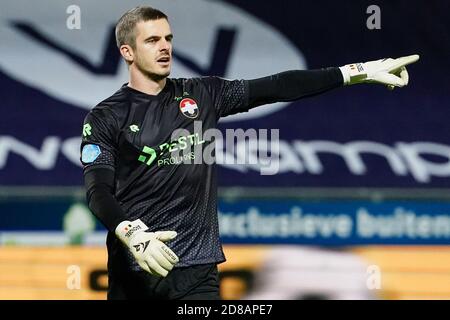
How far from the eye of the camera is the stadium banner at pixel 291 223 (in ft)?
24.7

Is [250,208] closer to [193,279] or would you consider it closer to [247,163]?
[247,163]

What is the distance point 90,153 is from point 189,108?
55 cm

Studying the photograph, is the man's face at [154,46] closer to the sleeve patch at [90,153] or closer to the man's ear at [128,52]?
the man's ear at [128,52]

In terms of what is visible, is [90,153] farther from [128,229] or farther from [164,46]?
[164,46]

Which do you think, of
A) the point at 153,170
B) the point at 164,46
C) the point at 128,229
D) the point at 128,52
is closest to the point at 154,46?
the point at 164,46

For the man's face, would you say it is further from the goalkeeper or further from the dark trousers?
the dark trousers

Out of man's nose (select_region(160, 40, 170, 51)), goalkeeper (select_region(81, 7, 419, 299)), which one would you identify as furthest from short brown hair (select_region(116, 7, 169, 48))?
man's nose (select_region(160, 40, 170, 51))

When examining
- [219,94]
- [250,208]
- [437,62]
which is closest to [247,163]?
[250,208]

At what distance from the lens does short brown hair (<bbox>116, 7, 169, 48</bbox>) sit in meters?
4.84

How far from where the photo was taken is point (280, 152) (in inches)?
303

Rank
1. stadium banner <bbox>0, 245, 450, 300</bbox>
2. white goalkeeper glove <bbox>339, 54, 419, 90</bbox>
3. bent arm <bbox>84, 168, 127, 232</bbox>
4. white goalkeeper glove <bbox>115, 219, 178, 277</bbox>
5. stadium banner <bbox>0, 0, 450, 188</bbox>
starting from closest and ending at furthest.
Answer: white goalkeeper glove <bbox>115, 219, 178, 277</bbox> < bent arm <bbox>84, 168, 127, 232</bbox> < white goalkeeper glove <bbox>339, 54, 419, 90</bbox> < stadium banner <bbox>0, 245, 450, 300</bbox> < stadium banner <bbox>0, 0, 450, 188</bbox>

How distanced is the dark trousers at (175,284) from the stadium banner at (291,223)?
2.77 m

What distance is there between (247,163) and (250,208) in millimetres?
333

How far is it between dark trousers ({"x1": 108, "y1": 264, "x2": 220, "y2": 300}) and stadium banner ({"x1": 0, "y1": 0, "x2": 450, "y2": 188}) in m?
2.91
